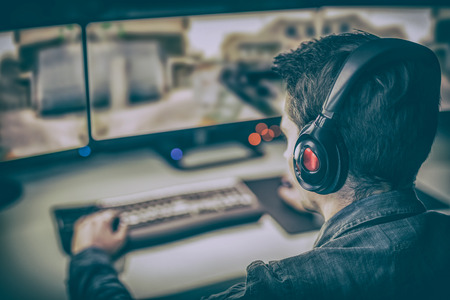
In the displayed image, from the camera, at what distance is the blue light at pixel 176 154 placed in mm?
1414

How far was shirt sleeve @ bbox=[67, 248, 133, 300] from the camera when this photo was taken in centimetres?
72

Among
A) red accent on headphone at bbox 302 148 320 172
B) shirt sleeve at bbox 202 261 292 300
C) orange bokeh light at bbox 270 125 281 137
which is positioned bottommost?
orange bokeh light at bbox 270 125 281 137

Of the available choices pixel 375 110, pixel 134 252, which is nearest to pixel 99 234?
pixel 134 252

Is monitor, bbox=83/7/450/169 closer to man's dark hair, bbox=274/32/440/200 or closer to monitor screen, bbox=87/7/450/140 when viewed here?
monitor screen, bbox=87/7/450/140

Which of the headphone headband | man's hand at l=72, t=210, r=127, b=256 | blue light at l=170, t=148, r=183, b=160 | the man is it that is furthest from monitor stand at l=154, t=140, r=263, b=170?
the headphone headband

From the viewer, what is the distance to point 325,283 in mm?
548

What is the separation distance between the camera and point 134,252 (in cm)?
98

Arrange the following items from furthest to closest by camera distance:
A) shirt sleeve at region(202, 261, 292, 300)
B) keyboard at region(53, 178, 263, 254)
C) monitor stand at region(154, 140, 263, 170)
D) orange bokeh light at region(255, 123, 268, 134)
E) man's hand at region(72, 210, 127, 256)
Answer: orange bokeh light at region(255, 123, 268, 134) → monitor stand at region(154, 140, 263, 170) → keyboard at region(53, 178, 263, 254) → man's hand at region(72, 210, 127, 256) → shirt sleeve at region(202, 261, 292, 300)

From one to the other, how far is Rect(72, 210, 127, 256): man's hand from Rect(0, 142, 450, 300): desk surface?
0.05m

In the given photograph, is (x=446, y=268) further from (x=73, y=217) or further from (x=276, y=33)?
(x=276, y=33)

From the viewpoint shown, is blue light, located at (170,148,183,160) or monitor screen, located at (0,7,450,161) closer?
monitor screen, located at (0,7,450,161)

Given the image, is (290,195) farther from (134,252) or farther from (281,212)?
(134,252)

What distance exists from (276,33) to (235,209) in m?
0.55

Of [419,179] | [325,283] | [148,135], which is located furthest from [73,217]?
[419,179]
